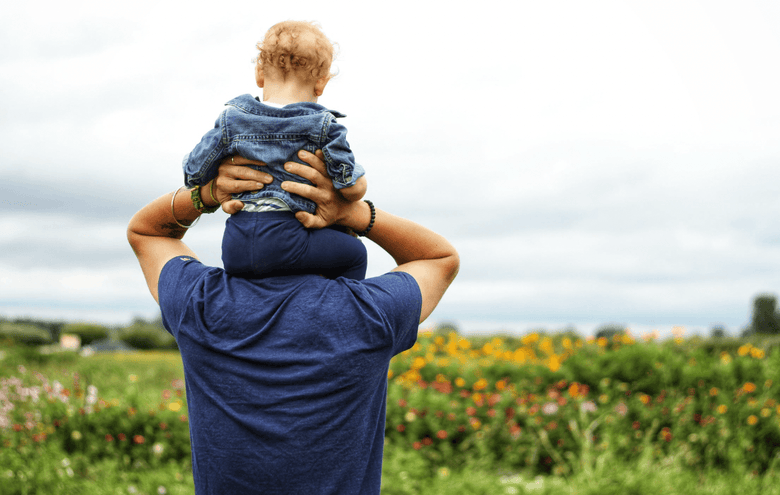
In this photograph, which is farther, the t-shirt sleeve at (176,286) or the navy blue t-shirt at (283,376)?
the t-shirt sleeve at (176,286)

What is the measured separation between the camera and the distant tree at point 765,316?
482 inches

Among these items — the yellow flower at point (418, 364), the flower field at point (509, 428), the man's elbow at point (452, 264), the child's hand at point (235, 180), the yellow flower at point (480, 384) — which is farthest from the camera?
the yellow flower at point (418, 364)

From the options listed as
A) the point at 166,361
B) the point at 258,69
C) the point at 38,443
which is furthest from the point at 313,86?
the point at 166,361

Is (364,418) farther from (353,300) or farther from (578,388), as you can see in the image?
(578,388)

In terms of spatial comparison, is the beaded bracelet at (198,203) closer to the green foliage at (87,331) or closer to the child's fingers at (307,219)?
the child's fingers at (307,219)

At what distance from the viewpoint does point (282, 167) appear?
1849 millimetres

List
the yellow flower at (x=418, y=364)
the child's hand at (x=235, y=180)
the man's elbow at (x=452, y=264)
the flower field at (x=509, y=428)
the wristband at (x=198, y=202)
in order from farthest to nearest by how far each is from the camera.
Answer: the yellow flower at (x=418, y=364) < the flower field at (x=509, y=428) < the man's elbow at (x=452, y=264) < the wristband at (x=198, y=202) < the child's hand at (x=235, y=180)

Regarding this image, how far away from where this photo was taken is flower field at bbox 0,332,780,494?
183 inches

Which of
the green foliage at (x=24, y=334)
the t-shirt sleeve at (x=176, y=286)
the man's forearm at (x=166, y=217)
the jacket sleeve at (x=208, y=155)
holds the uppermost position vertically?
the jacket sleeve at (x=208, y=155)

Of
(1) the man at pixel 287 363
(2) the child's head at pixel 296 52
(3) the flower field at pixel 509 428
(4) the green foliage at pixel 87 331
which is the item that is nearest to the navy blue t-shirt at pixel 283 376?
(1) the man at pixel 287 363

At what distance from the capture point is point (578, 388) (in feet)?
20.5

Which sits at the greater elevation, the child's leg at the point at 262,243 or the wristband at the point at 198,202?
the wristband at the point at 198,202

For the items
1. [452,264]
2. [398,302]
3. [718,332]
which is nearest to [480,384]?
[452,264]

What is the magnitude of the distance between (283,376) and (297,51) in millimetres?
1047
